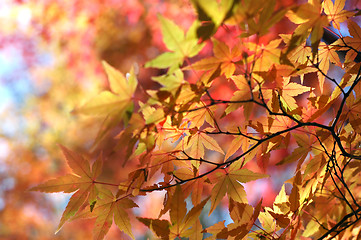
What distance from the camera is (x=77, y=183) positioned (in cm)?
48

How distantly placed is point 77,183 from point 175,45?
0.90ft

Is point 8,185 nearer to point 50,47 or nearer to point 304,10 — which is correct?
point 50,47

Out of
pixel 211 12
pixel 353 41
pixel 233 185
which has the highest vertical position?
pixel 211 12

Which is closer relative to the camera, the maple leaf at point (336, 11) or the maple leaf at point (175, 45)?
the maple leaf at point (175, 45)

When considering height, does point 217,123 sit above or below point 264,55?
below

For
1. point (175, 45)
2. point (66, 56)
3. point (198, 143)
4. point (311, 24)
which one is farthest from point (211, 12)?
point (66, 56)

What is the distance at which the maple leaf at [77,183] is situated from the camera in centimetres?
46

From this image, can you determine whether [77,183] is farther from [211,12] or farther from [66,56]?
[66,56]

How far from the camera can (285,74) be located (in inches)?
17.7

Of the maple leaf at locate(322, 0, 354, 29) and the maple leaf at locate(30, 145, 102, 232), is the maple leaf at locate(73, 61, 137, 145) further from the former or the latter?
the maple leaf at locate(322, 0, 354, 29)

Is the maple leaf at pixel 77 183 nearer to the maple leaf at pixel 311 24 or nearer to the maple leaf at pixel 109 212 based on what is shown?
the maple leaf at pixel 109 212

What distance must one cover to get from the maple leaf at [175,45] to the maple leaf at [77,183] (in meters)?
0.21

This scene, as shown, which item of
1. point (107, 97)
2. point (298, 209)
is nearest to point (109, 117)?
point (107, 97)

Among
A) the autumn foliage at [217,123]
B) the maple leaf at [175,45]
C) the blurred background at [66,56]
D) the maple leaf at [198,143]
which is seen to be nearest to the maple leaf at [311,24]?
the autumn foliage at [217,123]
